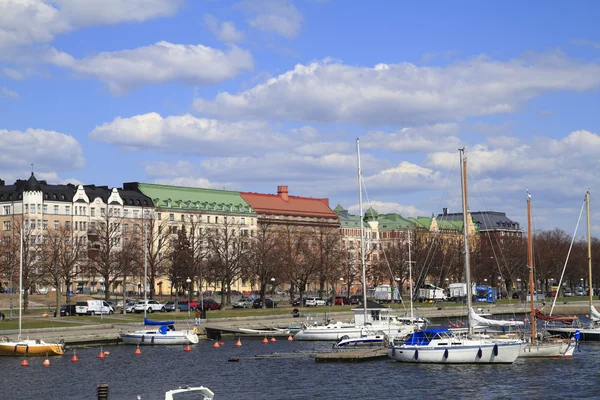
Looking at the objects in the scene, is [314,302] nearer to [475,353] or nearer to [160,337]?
[160,337]

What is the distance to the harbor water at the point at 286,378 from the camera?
61219mm

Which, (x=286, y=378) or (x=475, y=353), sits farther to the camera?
(x=475, y=353)

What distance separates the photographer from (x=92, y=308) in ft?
399

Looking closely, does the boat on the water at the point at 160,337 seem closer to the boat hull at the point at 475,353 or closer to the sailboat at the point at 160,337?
the sailboat at the point at 160,337

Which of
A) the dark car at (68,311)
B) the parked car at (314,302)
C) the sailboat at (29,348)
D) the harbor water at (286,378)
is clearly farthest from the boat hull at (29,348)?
the parked car at (314,302)

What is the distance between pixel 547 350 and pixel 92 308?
63.2 m

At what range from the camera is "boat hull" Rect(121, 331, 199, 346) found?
92875 millimetres

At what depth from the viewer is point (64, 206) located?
195 metres

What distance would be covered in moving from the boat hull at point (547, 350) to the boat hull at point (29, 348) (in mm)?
37030

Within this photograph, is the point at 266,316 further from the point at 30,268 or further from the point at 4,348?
the point at 4,348

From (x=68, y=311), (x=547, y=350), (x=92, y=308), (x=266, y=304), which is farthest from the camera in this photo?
(x=266, y=304)

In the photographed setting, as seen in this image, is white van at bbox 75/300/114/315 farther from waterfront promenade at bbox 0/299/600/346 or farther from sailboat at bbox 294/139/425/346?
sailboat at bbox 294/139/425/346

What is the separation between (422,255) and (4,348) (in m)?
104

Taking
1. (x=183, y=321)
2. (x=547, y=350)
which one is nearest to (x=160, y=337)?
(x=183, y=321)
